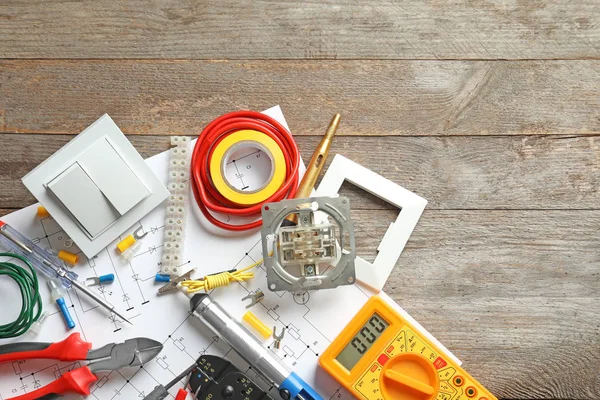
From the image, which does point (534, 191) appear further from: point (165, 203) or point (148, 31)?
point (148, 31)

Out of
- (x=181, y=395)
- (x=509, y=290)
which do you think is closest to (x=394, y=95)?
(x=509, y=290)

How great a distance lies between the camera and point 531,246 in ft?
4.02

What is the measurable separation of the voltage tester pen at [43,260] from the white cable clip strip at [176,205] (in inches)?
5.5

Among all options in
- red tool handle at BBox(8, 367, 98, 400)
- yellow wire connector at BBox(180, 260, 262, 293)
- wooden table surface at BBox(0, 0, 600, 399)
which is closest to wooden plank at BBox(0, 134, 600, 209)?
wooden table surface at BBox(0, 0, 600, 399)

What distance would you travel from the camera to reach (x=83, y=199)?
114 cm

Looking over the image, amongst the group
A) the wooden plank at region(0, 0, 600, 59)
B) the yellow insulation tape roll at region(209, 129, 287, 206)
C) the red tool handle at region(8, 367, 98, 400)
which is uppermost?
the wooden plank at region(0, 0, 600, 59)

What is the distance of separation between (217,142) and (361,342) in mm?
471

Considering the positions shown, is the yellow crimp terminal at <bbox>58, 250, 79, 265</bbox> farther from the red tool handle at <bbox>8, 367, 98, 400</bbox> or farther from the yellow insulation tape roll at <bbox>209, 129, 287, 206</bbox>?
the yellow insulation tape roll at <bbox>209, 129, 287, 206</bbox>

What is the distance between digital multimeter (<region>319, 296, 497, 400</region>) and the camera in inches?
44.2

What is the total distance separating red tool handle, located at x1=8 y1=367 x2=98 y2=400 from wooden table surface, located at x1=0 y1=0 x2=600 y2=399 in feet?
1.15

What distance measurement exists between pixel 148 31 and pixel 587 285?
1016 millimetres

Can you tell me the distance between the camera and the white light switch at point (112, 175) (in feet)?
3.75

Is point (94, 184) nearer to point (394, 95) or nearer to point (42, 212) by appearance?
point (42, 212)

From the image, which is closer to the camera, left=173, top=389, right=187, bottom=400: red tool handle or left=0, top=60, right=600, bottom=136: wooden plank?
left=173, top=389, right=187, bottom=400: red tool handle
